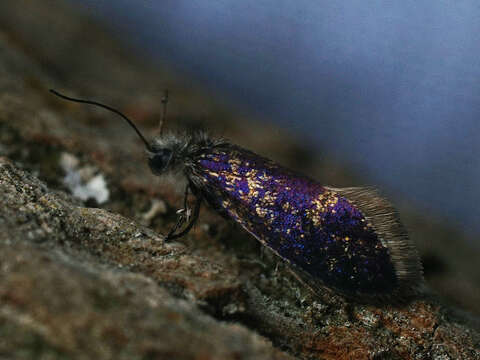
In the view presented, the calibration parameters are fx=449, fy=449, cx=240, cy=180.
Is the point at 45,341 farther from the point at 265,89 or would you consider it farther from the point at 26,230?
the point at 265,89

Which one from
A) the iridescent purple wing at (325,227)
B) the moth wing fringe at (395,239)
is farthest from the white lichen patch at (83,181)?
the moth wing fringe at (395,239)

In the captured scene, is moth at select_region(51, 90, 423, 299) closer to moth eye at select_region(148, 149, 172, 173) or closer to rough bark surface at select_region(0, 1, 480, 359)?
rough bark surface at select_region(0, 1, 480, 359)

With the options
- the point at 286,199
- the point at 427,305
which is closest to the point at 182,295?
the point at 286,199

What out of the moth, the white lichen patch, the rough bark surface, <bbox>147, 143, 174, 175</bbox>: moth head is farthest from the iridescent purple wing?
the white lichen patch

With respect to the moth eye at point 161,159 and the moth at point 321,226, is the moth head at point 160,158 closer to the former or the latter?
the moth eye at point 161,159

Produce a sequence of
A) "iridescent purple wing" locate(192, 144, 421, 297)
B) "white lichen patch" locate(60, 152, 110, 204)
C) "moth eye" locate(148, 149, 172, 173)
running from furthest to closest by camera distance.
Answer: "white lichen patch" locate(60, 152, 110, 204), "moth eye" locate(148, 149, 172, 173), "iridescent purple wing" locate(192, 144, 421, 297)

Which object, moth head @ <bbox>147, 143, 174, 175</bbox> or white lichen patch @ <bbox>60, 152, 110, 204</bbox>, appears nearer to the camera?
moth head @ <bbox>147, 143, 174, 175</bbox>
